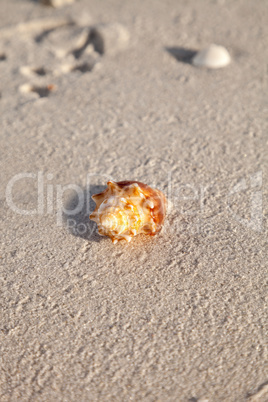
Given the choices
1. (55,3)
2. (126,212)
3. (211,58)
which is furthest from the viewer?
(55,3)

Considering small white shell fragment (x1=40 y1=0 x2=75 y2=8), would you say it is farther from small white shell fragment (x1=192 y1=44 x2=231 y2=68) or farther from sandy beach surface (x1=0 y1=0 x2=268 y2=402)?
small white shell fragment (x1=192 y1=44 x2=231 y2=68)

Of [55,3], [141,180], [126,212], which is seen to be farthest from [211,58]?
[126,212]

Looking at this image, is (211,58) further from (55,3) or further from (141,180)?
(55,3)

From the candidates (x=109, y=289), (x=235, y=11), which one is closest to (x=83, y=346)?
(x=109, y=289)

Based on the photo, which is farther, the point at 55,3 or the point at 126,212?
the point at 55,3

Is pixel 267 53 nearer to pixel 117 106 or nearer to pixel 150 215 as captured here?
pixel 117 106

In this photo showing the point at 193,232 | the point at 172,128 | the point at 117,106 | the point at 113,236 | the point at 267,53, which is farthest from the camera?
the point at 267,53

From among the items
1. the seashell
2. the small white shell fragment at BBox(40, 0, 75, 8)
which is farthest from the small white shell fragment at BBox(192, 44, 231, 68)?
the seashell
